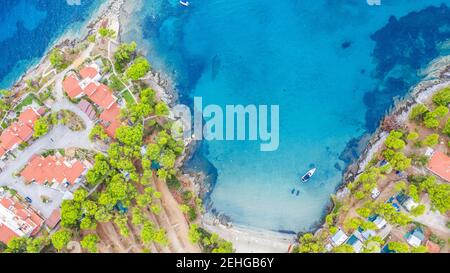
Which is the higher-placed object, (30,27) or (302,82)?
(30,27)

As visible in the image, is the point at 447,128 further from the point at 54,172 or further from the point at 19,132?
the point at 19,132

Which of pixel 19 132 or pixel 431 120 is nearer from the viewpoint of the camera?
pixel 431 120

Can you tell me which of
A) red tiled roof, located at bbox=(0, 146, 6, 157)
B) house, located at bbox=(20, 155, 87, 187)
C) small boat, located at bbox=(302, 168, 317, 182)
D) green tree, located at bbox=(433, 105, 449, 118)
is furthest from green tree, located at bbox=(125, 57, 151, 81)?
green tree, located at bbox=(433, 105, 449, 118)

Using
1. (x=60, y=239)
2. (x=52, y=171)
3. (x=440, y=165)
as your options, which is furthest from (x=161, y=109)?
(x=440, y=165)

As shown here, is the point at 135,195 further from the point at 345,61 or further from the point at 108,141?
the point at 345,61

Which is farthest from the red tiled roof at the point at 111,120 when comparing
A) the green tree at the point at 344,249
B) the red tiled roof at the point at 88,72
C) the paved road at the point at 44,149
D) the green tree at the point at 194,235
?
the green tree at the point at 344,249

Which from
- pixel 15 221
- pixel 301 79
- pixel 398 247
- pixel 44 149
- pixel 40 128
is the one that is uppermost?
pixel 301 79
